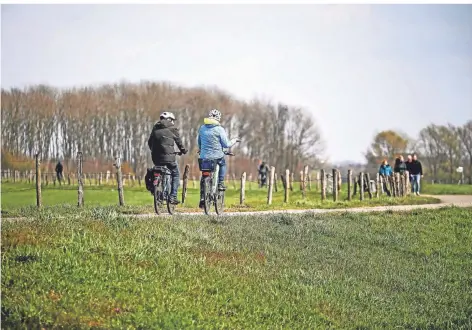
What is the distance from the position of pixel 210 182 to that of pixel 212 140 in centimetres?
72

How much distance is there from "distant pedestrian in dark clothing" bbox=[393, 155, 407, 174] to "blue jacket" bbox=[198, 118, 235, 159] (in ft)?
36.2

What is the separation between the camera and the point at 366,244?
11.3 meters

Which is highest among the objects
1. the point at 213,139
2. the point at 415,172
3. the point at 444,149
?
the point at 213,139

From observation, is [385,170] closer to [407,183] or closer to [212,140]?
[407,183]

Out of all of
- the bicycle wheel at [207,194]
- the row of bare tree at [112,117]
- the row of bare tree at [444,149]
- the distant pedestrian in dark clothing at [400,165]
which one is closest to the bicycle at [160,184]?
the bicycle wheel at [207,194]

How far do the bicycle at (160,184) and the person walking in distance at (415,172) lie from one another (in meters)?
9.33

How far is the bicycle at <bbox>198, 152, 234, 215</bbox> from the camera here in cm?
1023

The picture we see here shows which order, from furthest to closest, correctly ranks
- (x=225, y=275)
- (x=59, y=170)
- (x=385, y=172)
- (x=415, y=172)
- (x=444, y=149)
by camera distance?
(x=385, y=172), (x=415, y=172), (x=444, y=149), (x=59, y=170), (x=225, y=275)

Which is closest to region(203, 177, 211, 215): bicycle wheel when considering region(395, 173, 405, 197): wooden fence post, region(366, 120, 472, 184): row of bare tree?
region(366, 120, 472, 184): row of bare tree

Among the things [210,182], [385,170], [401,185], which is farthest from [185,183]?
[385,170]

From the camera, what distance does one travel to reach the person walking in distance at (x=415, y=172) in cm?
1809

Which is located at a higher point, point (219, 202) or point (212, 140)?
point (212, 140)

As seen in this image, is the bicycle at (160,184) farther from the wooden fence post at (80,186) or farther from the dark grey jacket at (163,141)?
the wooden fence post at (80,186)

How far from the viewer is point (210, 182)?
1038cm
